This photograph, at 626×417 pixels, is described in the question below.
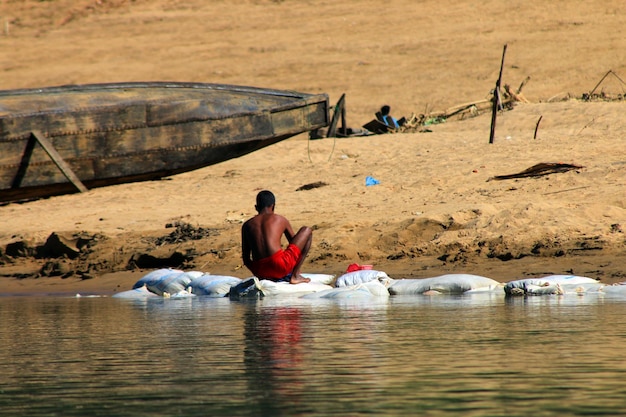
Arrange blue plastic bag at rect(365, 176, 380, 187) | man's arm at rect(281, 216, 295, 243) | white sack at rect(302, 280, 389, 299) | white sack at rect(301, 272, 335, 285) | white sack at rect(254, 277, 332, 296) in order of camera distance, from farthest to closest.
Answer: blue plastic bag at rect(365, 176, 380, 187)
white sack at rect(301, 272, 335, 285)
man's arm at rect(281, 216, 295, 243)
white sack at rect(254, 277, 332, 296)
white sack at rect(302, 280, 389, 299)

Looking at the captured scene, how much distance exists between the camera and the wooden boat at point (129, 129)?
1392 centimetres

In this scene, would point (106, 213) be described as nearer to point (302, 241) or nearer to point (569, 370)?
point (302, 241)

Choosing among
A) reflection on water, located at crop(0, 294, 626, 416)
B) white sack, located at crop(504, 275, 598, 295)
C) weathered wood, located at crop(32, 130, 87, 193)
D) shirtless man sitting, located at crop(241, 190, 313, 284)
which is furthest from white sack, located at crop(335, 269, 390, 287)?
weathered wood, located at crop(32, 130, 87, 193)

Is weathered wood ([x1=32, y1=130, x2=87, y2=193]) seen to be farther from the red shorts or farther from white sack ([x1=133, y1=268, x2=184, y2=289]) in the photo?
the red shorts

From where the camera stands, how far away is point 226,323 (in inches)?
281

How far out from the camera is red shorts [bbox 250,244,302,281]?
8.98 m

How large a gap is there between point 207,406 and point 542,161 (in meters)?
9.75

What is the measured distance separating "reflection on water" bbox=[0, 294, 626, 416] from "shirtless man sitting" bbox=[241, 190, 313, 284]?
797mm

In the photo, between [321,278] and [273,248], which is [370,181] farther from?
[273,248]

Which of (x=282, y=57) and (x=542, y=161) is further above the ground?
(x=282, y=57)

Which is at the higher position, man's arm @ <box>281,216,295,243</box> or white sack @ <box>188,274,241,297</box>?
man's arm @ <box>281,216,295,243</box>

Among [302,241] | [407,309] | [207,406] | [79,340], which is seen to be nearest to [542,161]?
[302,241]

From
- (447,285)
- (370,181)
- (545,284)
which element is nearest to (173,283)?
(447,285)

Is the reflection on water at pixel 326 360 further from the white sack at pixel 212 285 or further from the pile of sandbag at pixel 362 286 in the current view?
the white sack at pixel 212 285
